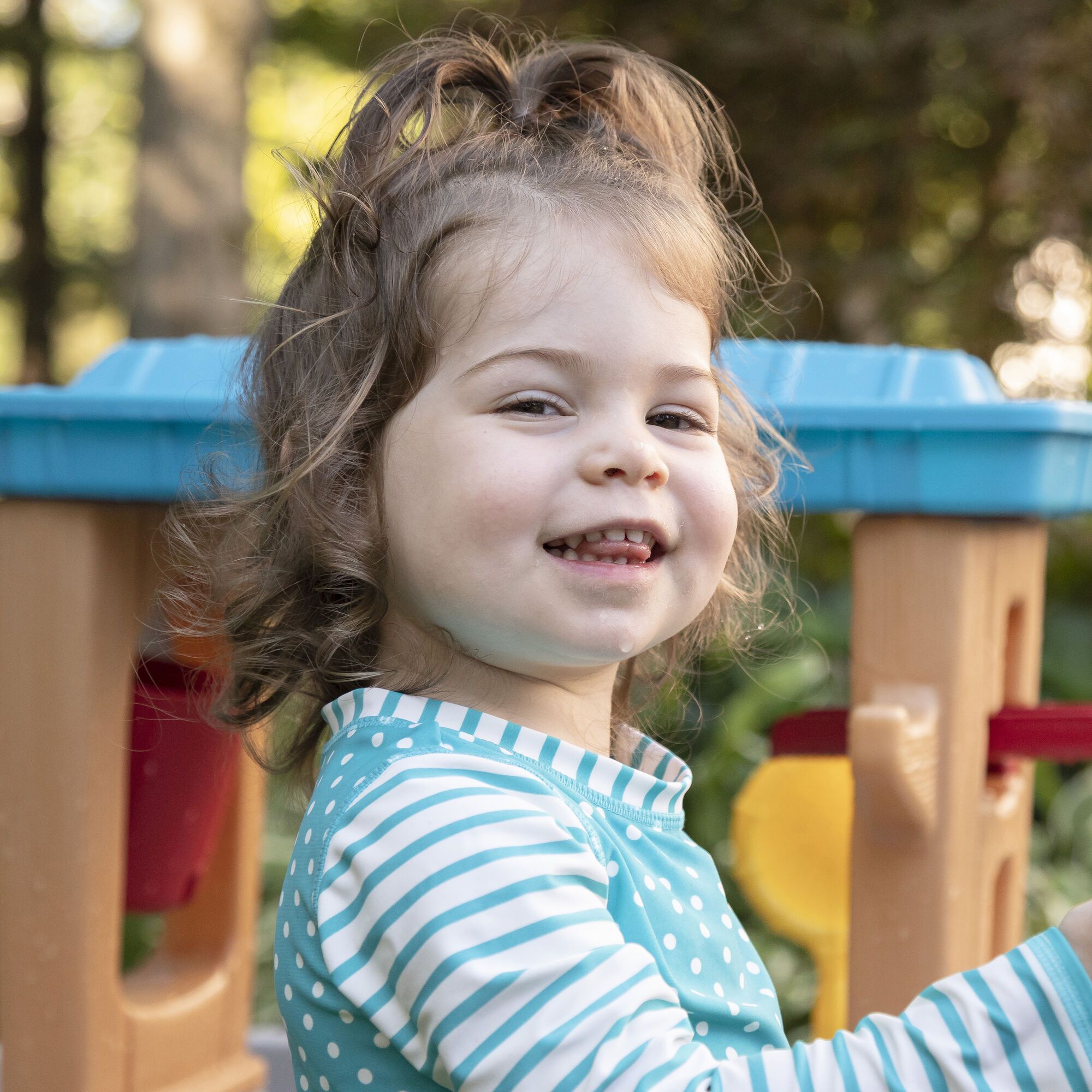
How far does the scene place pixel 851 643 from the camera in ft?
4.58

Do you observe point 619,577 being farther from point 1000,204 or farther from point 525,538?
point 1000,204

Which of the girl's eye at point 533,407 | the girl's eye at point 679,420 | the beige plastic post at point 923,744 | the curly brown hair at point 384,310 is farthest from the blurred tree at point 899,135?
the girl's eye at point 533,407

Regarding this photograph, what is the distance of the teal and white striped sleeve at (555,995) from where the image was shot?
2.39 feet

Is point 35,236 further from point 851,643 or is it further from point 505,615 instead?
point 505,615

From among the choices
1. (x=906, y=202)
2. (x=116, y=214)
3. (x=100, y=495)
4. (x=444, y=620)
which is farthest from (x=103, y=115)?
(x=444, y=620)

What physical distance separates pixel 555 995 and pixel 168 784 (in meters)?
1.08

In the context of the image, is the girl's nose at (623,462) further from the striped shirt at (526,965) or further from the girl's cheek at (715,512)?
the striped shirt at (526,965)

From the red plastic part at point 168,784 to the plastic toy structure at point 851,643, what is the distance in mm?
56

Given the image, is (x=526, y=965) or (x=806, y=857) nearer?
(x=526, y=965)

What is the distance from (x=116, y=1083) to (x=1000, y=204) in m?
3.17

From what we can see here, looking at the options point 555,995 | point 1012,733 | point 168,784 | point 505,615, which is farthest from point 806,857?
point 555,995

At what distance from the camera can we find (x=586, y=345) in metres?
0.95

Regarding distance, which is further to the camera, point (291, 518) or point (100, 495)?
point (100, 495)

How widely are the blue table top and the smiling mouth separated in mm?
449
